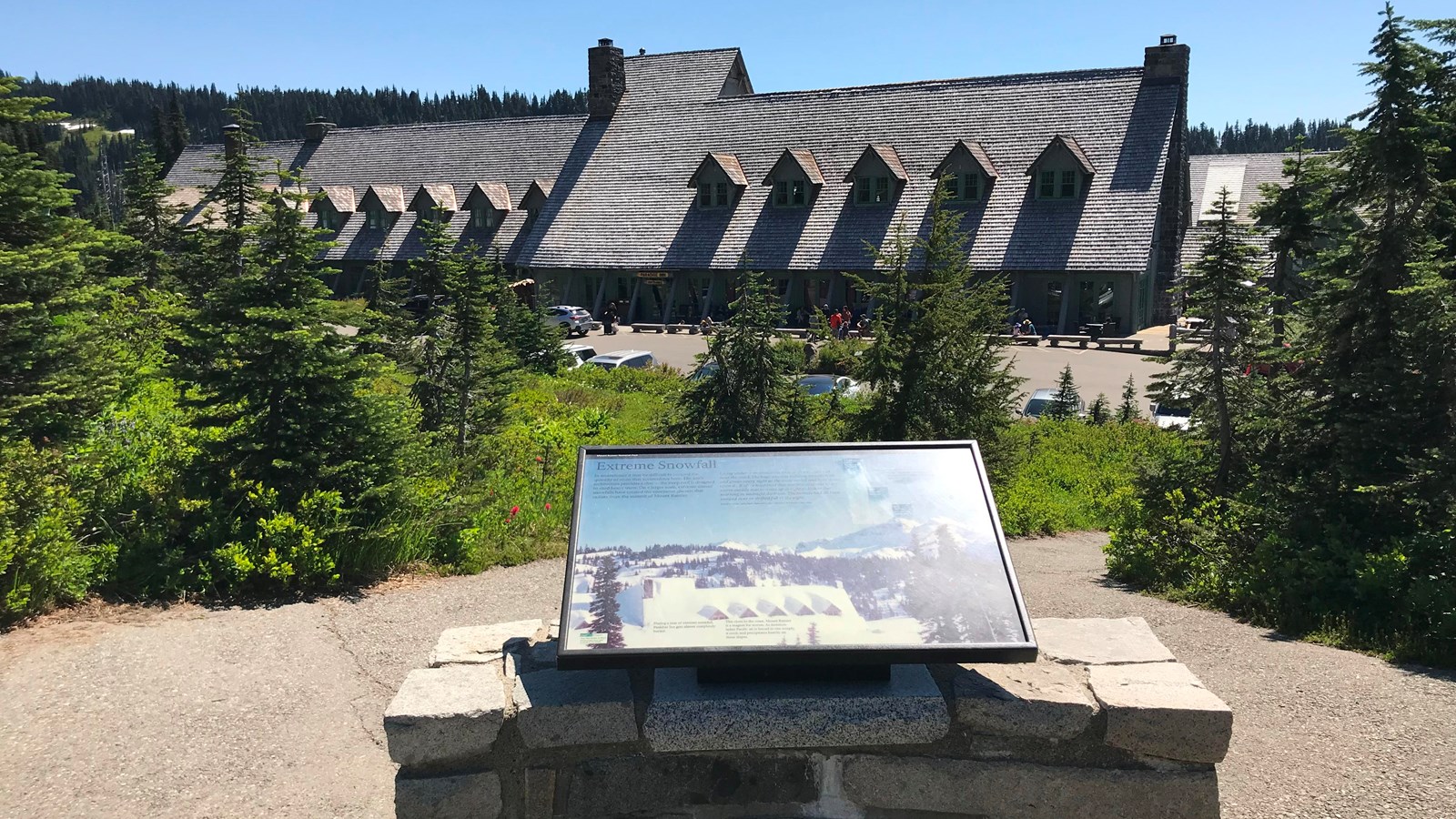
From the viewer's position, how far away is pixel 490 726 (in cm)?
490

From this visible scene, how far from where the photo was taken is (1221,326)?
33.3ft

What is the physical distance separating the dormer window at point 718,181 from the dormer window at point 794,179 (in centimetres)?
169

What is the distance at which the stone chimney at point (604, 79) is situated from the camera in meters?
51.8

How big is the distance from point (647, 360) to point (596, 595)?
81.1 feet

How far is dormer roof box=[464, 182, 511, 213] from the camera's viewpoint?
50312 mm

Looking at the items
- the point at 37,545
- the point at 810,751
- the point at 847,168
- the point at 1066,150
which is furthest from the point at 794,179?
the point at 810,751

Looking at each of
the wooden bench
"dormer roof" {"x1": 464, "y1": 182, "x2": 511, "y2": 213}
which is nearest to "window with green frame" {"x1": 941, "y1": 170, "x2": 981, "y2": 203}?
the wooden bench

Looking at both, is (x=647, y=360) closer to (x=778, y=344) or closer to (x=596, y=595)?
(x=778, y=344)

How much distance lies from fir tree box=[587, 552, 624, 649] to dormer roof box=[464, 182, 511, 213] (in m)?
47.8

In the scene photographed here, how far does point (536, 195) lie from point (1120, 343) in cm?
2857

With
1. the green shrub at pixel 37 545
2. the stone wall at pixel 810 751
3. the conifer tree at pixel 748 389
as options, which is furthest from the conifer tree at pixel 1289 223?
the green shrub at pixel 37 545

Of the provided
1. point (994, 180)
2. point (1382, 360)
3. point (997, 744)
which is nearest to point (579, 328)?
point (994, 180)

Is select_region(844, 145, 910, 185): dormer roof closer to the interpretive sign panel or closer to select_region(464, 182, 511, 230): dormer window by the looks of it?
select_region(464, 182, 511, 230): dormer window

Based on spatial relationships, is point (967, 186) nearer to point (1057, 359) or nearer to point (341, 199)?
point (1057, 359)
